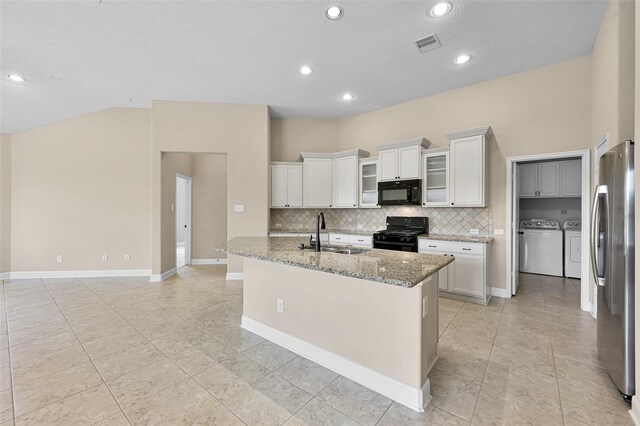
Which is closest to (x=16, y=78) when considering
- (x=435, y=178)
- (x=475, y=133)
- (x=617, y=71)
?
(x=435, y=178)

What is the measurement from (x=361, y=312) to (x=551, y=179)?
5.37 m

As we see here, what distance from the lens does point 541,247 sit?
5273mm

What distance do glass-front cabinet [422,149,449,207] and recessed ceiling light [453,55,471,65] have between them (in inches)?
45.1

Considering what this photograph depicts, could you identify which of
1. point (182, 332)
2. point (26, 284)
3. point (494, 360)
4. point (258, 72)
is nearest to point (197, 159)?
point (258, 72)

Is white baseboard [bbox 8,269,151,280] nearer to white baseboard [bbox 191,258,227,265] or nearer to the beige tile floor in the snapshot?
white baseboard [bbox 191,258,227,265]

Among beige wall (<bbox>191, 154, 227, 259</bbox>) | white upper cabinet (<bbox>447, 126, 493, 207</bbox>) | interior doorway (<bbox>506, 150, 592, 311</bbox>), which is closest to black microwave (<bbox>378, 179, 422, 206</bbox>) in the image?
white upper cabinet (<bbox>447, 126, 493, 207</bbox>)

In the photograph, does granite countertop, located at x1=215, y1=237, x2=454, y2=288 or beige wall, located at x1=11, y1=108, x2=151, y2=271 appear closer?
granite countertop, located at x1=215, y1=237, x2=454, y2=288

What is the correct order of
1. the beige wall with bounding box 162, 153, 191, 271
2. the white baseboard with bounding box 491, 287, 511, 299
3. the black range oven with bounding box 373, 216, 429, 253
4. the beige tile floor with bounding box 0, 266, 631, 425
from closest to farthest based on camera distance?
the beige tile floor with bounding box 0, 266, 631, 425 < the white baseboard with bounding box 491, 287, 511, 299 < the black range oven with bounding box 373, 216, 429, 253 < the beige wall with bounding box 162, 153, 191, 271

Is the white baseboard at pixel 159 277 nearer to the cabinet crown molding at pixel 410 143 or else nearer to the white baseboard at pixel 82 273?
the white baseboard at pixel 82 273

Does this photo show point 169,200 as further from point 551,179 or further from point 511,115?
point 551,179

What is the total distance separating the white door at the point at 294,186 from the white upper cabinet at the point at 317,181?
0.26ft

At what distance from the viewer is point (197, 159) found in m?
6.30

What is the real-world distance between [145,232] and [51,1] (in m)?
3.64

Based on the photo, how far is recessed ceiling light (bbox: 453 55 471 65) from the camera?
345cm
